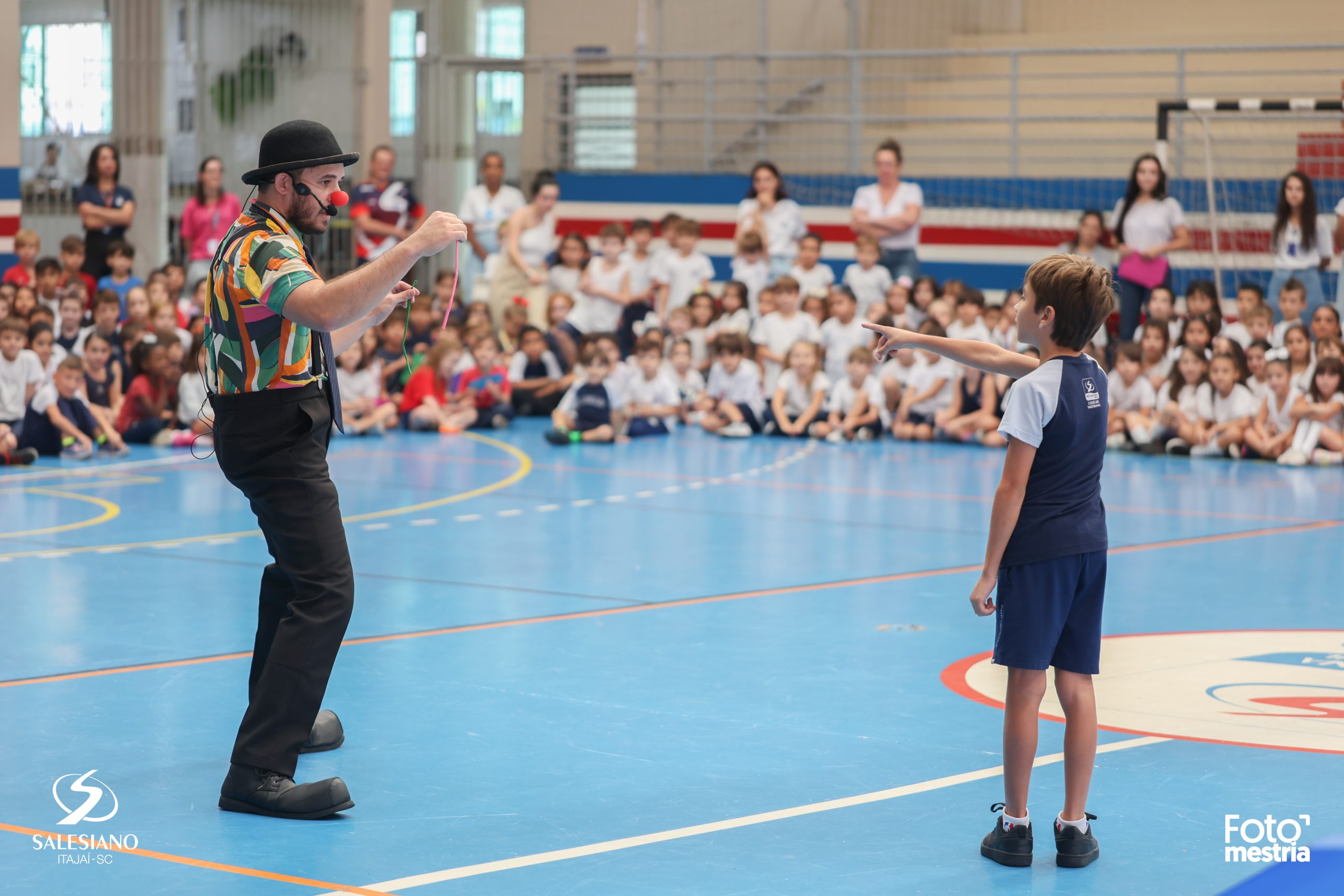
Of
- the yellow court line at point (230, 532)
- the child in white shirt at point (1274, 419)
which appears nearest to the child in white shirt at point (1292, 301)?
the child in white shirt at point (1274, 419)

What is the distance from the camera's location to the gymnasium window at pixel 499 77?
22422 mm

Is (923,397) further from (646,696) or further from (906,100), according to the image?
(646,696)

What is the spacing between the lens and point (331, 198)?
5.02 metres

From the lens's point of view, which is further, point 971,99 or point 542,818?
point 971,99

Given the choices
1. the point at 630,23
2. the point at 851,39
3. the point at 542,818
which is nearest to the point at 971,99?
the point at 851,39

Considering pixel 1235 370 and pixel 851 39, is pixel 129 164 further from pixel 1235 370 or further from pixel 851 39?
pixel 1235 370

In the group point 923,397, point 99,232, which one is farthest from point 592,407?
point 99,232

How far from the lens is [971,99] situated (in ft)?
69.9

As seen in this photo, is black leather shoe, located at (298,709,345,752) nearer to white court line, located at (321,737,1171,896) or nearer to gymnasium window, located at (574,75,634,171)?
white court line, located at (321,737,1171,896)

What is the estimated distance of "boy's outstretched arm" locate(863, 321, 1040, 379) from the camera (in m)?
4.71

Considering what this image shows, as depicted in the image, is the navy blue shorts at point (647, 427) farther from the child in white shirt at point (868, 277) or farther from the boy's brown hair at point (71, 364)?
the boy's brown hair at point (71, 364)

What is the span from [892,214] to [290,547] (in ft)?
43.0

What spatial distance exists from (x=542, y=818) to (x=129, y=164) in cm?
1683

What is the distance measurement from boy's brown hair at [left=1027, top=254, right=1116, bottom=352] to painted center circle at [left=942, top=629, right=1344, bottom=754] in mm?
1809
